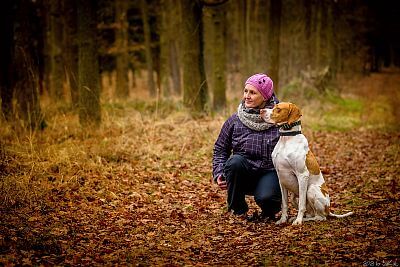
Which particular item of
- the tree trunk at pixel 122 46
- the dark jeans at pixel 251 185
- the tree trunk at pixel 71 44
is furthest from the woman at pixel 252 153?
the tree trunk at pixel 122 46

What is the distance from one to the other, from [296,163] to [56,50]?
551 inches

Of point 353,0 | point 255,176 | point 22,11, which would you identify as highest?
point 353,0

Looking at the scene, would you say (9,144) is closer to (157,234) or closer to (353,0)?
(157,234)

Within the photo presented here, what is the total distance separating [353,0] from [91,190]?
24.4 metres

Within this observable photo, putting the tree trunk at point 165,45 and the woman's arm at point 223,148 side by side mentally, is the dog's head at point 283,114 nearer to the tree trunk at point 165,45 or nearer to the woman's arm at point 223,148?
the woman's arm at point 223,148

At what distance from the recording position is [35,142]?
838 cm

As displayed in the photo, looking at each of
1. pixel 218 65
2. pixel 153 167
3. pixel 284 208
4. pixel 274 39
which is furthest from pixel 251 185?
pixel 274 39

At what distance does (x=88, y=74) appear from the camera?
32.1 feet

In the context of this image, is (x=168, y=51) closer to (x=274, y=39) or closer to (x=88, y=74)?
(x=274, y=39)

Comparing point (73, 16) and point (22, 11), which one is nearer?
point (22, 11)

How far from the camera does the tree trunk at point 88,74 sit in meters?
9.64

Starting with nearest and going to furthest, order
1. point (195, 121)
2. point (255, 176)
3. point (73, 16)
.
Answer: point (255, 176)
point (195, 121)
point (73, 16)

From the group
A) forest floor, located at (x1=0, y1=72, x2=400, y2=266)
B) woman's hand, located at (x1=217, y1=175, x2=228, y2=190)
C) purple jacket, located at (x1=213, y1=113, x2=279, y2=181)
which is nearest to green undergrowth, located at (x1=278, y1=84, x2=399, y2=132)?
forest floor, located at (x1=0, y1=72, x2=400, y2=266)

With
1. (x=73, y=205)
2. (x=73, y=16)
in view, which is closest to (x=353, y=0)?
(x=73, y=16)
